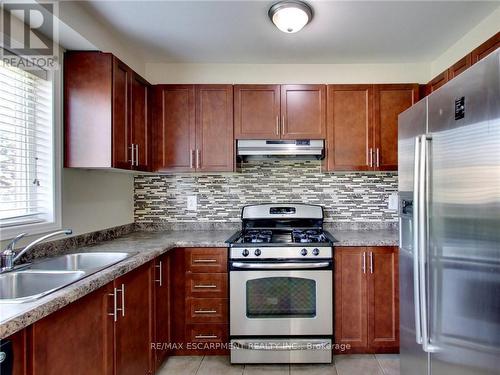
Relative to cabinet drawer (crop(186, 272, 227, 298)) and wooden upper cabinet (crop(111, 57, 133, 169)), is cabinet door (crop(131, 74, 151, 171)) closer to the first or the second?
wooden upper cabinet (crop(111, 57, 133, 169))

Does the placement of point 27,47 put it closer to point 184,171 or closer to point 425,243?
point 184,171

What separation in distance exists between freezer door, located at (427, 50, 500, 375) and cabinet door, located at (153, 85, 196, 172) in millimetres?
1871

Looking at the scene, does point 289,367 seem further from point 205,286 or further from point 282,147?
point 282,147

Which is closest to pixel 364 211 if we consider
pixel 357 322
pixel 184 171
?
pixel 357 322

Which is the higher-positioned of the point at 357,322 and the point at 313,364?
the point at 357,322

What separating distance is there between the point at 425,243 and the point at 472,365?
0.47m

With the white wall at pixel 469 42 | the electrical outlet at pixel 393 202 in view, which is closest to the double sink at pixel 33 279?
the electrical outlet at pixel 393 202

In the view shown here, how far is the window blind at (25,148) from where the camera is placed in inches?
64.9

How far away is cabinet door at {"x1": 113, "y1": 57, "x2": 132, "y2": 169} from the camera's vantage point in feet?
6.70

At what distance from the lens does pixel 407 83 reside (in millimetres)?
2744

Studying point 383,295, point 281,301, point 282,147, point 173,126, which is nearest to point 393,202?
point 383,295

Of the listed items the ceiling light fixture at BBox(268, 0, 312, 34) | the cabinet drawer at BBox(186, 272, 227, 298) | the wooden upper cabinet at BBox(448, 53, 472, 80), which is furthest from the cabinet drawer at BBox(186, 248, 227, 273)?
the wooden upper cabinet at BBox(448, 53, 472, 80)

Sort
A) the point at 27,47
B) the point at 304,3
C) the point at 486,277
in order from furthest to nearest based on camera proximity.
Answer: the point at 304,3 → the point at 27,47 → the point at 486,277

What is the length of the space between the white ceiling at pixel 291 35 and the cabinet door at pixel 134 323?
1634mm
